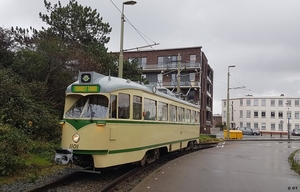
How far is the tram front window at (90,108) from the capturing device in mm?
8242

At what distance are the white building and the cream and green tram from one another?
73.7 m

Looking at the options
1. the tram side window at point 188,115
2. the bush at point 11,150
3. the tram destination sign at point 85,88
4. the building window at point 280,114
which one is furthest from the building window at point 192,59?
the building window at point 280,114

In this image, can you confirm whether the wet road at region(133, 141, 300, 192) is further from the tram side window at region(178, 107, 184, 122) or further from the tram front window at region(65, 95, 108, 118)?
the tram side window at region(178, 107, 184, 122)

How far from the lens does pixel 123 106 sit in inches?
345

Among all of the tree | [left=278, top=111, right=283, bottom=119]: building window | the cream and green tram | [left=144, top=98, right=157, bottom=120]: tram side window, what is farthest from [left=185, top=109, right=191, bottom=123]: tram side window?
[left=278, top=111, right=283, bottom=119]: building window

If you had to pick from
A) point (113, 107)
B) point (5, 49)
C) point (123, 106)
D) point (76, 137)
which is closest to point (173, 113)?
point (123, 106)

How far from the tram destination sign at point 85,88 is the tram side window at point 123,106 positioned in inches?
28.9

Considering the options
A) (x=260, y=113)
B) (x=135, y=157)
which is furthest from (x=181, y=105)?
(x=260, y=113)

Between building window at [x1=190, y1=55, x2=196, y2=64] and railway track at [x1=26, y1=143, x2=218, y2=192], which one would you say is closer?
railway track at [x1=26, y1=143, x2=218, y2=192]

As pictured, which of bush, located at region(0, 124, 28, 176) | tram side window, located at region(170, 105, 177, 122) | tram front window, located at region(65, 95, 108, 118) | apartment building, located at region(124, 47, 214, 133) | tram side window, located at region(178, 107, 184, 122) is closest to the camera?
tram front window, located at region(65, 95, 108, 118)

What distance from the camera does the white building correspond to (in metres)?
80.8

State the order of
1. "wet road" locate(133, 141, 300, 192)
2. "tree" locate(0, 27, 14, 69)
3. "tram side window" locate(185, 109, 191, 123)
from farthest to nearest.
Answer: "tree" locate(0, 27, 14, 69)
"tram side window" locate(185, 109, 191, 123)
"wet road" locate(133, 141, 300, 192)

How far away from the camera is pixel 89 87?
8453mm

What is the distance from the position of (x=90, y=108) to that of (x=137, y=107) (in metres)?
1.64
